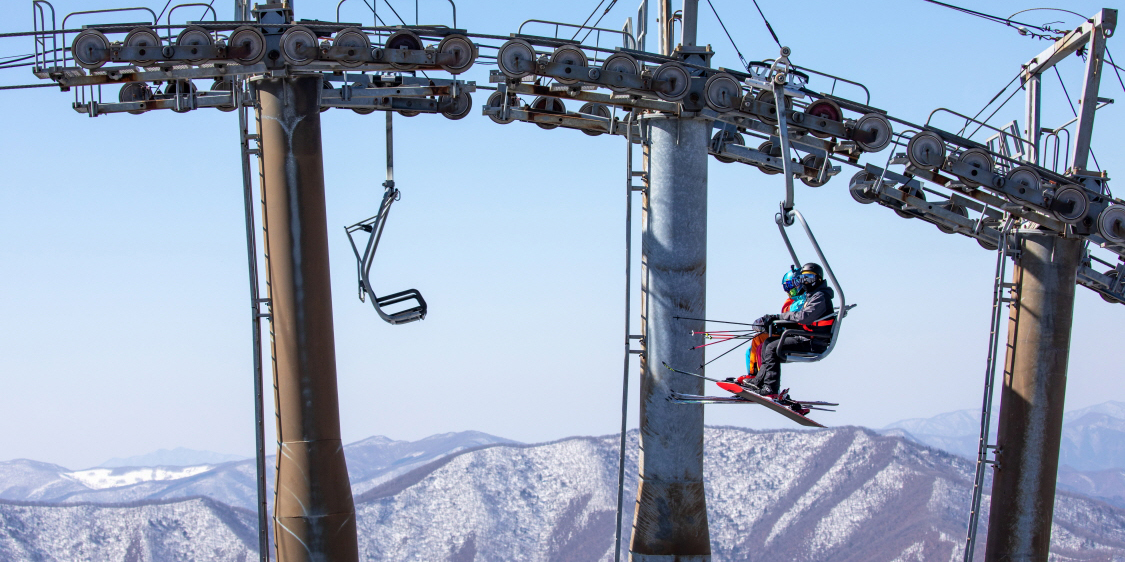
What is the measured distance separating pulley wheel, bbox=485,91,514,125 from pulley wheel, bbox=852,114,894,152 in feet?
16.7

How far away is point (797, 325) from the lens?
15.6m

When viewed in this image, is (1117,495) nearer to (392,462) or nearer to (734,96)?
(392,462)

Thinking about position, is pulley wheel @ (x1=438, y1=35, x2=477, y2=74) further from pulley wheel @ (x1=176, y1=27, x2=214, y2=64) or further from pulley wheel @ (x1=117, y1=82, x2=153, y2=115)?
pulley wheel @ (x1=117, y1=82, x2=153, y2=115)

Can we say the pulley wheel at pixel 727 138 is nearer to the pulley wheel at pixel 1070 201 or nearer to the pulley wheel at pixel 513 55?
the pulley wheel at pixel 513 55

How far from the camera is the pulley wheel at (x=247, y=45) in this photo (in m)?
15.8

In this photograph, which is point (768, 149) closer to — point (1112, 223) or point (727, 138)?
point (727, 138)

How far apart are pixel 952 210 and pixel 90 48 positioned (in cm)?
1349

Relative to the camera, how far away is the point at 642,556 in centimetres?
1766

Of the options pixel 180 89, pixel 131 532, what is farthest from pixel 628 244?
pixel 131 532

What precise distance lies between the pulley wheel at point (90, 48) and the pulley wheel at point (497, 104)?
17.8 ft

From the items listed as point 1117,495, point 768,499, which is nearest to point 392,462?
point 768,499

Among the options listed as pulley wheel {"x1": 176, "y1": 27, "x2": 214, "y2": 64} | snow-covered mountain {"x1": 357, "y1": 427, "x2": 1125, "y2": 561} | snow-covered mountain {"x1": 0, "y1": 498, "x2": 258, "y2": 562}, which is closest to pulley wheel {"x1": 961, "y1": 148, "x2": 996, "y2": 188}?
pulley wheel {"x1": 176, "y1": 27, "x2": 214, "y2": 64}

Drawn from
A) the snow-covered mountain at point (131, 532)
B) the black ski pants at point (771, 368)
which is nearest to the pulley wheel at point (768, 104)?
the black ski pants at point (771, 368)

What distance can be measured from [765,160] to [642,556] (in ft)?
21.9
